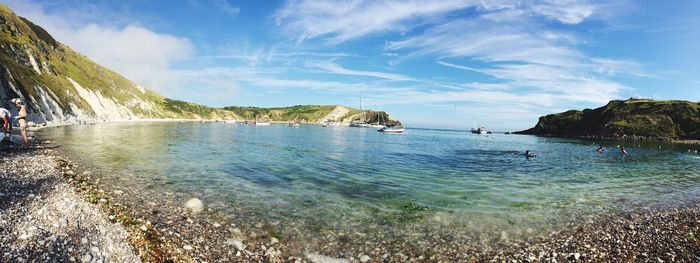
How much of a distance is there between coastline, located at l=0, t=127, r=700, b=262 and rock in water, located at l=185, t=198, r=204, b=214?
0.32 metres

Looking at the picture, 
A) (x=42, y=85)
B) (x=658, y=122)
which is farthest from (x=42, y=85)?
(x=658, y=122)

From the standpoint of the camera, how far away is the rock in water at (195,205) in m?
17.6

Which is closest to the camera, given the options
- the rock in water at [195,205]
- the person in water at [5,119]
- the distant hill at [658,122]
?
the rock in water at [195,205]

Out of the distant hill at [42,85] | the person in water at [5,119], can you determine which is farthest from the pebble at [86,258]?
the distant hill at [42,85]

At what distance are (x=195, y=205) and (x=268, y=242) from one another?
20.5ft

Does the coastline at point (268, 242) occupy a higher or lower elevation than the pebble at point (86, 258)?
lower

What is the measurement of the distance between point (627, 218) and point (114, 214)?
25.4 metres

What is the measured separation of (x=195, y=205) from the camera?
716 inches

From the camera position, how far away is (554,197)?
25312 millimetres

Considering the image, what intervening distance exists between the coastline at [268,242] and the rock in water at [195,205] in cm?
A: 32

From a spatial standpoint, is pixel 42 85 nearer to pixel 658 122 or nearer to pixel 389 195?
pixel 389 195

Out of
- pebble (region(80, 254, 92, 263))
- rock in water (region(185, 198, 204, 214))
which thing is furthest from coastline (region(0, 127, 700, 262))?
rock in water (region(185, 198, 204, 214))

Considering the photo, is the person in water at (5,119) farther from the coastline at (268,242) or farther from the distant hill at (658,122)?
the distant hill at (658,122)

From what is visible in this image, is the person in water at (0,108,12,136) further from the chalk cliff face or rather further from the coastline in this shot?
the chalk cliff face
